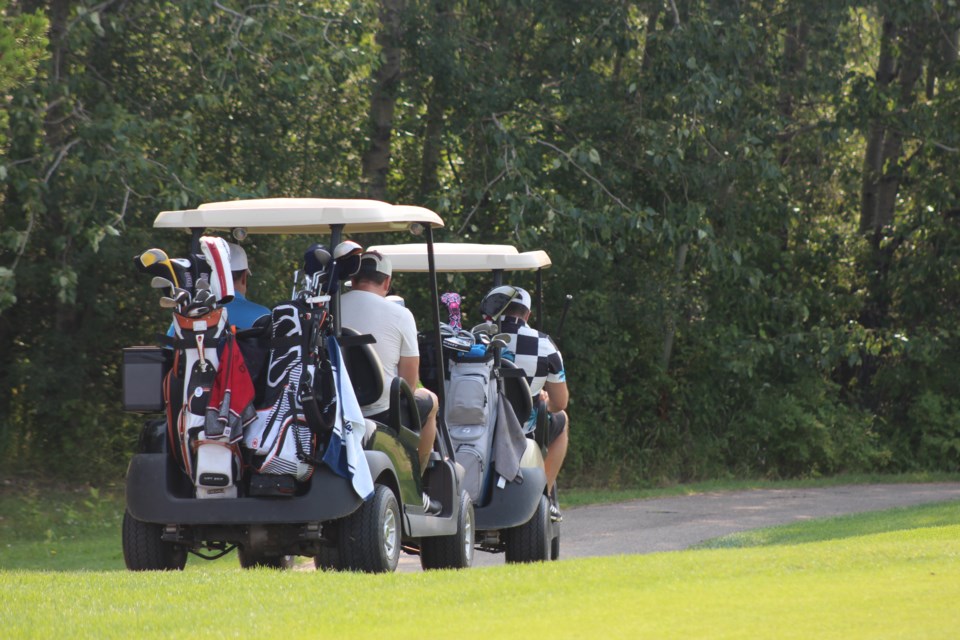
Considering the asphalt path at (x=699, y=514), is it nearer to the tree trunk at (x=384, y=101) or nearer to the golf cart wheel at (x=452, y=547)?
the golf cart wheel at (x=452, y=547)

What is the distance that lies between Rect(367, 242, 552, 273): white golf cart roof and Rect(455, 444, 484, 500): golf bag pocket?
145 centimetres

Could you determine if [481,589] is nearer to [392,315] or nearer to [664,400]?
[392,315]

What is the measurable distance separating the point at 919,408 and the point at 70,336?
11.1 m

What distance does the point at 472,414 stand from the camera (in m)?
8.96

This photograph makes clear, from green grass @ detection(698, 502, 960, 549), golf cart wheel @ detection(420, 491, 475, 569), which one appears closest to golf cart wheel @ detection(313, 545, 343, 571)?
golf cart wheel @ detection(420, 491, 475, 569)

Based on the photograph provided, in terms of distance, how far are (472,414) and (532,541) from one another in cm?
106

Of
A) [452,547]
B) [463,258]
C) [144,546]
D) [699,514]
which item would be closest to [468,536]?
[452,547]

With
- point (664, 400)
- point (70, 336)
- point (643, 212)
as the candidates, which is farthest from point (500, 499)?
point (664, 400)

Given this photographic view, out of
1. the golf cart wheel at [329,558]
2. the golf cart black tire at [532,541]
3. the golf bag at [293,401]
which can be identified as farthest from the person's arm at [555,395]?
the golf bag at [293,401]

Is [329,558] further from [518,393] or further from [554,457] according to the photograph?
→ [554,457]

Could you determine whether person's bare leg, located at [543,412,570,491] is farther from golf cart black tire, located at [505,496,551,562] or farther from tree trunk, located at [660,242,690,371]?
tree trunk, located at [660,242,690,371]

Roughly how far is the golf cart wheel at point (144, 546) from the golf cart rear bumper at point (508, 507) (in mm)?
2090

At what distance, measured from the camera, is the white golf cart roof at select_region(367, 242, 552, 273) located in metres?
9.83

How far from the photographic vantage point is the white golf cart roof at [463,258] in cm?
983
